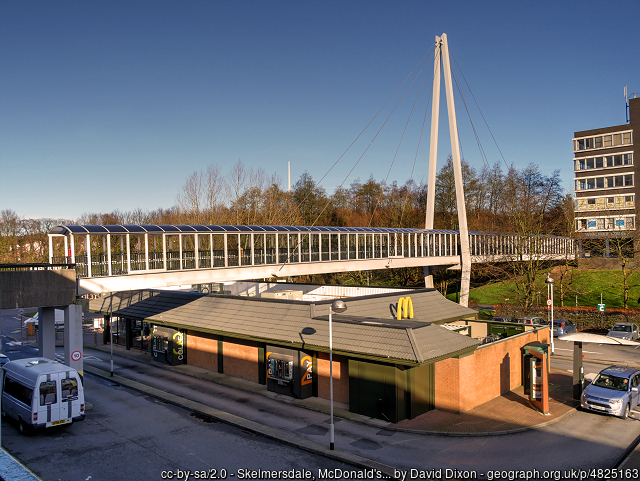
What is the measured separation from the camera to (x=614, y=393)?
688 inches

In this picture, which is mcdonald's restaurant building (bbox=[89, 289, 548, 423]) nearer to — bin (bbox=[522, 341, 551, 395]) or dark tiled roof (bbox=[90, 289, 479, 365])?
dark tiled roof (bbox=[90, 289, 479, 365])

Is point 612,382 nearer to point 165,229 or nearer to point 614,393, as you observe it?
point 614,393

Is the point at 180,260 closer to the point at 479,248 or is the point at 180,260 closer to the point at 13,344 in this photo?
the point at 13,344

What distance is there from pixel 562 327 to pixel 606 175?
44979 millimetres

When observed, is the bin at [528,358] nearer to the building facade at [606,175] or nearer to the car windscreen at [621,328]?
the car windscreen at [621,328]

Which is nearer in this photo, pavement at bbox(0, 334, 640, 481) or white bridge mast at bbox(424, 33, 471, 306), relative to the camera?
pavement at bbox(0, 334, 640, 481)

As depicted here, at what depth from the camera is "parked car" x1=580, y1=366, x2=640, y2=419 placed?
56.2 ft

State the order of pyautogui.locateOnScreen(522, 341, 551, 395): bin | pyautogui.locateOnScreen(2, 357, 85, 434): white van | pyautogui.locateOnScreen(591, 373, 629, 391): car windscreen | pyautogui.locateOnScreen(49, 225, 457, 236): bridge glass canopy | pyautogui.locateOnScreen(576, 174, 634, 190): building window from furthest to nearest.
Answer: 1. pyautogui.locateOnScreen(576, 174, 634, 190): building window
2. pyautogui.locateOnScreen(49, 225, 457, 236): bridge glass canopy
3. pyautogui.locateOnScreen(522, 341, 551, 395): bin
4. pyautogui.locateOnScreen(591, 373, 629, 391): car windscreen
5. pyautogui.locateOnScreen(2, 357, 85, 434): white van

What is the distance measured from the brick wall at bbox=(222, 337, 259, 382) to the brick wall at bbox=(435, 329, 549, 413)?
30.1 ft

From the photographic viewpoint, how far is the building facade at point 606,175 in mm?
66250

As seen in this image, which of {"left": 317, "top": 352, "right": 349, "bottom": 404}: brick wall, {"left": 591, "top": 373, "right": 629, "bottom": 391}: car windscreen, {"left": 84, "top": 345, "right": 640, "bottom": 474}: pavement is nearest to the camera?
{"left": 84, "top": 345, "right": 640, "bottom": 474}: pavement

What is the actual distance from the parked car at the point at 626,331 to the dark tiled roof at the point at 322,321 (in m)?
13.8

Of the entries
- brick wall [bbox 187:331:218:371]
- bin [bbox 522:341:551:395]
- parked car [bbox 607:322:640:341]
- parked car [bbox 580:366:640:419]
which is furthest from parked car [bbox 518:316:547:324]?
brick wall [bbox 187:331:218:371]

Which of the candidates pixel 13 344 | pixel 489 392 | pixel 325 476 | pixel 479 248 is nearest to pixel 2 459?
pixel 325 476
